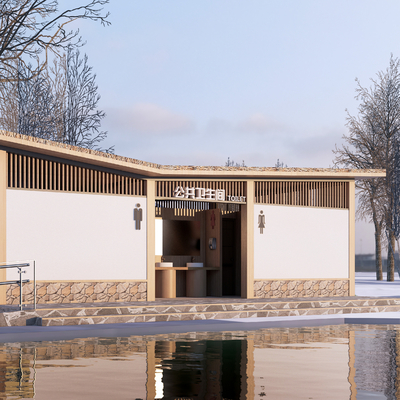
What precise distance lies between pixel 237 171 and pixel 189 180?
1.26 metres

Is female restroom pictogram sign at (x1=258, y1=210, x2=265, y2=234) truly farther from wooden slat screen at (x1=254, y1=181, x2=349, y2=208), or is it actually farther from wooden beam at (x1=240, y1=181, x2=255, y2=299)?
wooden slat screen at (x1=254, y1=181, x2=349, y2=208)

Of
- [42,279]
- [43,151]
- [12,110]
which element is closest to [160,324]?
[42,279]

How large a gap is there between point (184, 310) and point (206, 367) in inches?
251

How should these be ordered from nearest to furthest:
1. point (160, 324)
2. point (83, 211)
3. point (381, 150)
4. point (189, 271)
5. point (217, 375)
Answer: point (217, 375) < point (160, 324) < point (83, 211) < point (189, 271) < point (381, 150)

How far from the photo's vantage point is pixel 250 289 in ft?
56.4

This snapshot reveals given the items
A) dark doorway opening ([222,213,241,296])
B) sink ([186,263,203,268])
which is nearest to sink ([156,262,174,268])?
sink ([186,263,203,268])

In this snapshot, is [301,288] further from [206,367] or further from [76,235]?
[206,367]

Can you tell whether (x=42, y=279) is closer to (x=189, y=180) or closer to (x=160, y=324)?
(x=160, y=324)

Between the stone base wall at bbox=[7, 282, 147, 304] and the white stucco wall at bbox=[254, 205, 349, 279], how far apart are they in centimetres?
352

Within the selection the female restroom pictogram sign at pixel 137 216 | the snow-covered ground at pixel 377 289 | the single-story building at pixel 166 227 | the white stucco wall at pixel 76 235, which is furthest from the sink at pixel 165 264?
the snow-covered ground at pixel 377 289

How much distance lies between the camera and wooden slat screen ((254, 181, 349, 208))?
1783 centimetres

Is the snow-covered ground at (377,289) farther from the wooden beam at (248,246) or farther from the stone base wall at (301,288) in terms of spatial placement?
the wooden beam at (248,246)

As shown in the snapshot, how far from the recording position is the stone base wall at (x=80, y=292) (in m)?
13.8

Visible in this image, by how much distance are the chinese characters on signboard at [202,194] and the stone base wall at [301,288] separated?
7.71 feet
